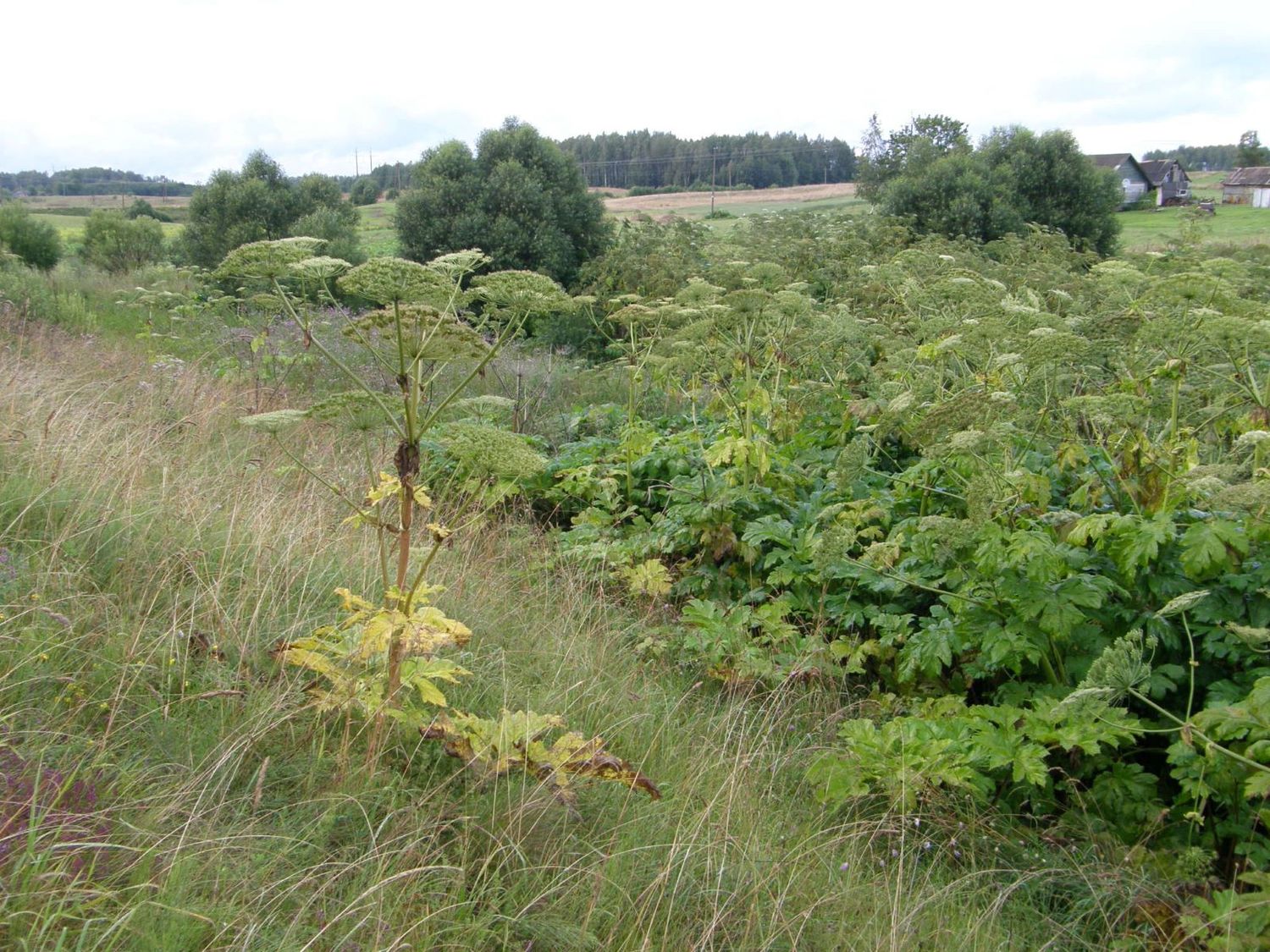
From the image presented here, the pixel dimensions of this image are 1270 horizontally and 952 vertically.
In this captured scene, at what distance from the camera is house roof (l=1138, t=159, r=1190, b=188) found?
2271 inches

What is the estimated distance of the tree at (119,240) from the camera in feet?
74.4

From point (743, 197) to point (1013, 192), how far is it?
84.8 feet

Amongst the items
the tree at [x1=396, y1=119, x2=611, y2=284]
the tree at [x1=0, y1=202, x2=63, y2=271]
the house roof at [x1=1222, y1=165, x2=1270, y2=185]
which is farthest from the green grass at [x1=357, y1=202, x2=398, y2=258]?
the house roof at [x1=1222, y1=165, x2=1270, y2=185]

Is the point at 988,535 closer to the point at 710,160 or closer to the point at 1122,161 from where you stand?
the point at 710,160

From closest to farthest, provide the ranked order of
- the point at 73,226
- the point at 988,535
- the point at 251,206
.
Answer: the point at 988,535 < the point at 251,206 < the point at 73,226

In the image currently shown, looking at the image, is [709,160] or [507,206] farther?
[709,160]

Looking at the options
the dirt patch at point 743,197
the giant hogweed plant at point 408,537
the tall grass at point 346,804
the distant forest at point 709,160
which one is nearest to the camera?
the tall grass at point 346,804

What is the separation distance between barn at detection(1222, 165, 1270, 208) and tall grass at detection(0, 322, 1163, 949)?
57.6 metres

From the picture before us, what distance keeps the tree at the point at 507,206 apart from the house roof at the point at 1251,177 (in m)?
49.8

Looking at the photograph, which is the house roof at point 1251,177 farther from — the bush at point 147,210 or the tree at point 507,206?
the bush at point 147,210

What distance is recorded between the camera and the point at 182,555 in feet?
11.3

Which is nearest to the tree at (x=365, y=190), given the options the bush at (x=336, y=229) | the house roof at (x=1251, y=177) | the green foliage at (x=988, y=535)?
the bush at (x=336, y=229)

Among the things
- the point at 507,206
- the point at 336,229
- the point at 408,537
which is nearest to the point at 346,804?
the point at 408,537

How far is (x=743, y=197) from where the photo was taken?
4419 centimetres
